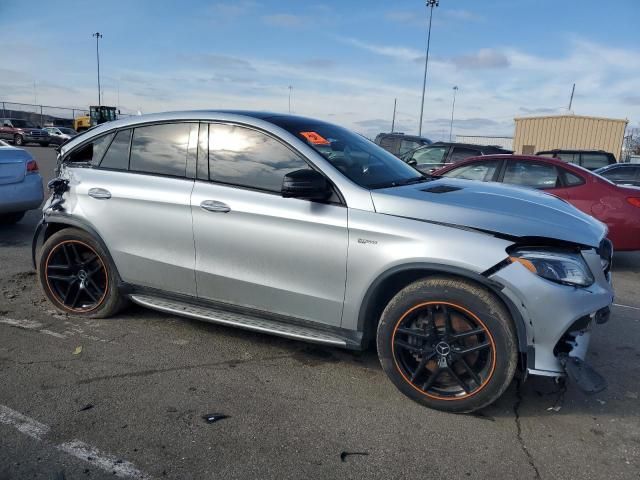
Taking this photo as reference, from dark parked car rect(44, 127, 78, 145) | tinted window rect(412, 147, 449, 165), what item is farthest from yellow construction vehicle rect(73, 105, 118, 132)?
tinted window rect(412, 147, 449, 165)

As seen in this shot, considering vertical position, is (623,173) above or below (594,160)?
below

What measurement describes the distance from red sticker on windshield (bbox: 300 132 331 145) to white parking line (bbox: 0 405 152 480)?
2.29 metres

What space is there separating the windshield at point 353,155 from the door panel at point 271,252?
0.42m

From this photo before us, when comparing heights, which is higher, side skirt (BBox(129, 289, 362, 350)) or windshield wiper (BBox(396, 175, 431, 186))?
windshield wiper (BBox(396, 175, 431, 186))

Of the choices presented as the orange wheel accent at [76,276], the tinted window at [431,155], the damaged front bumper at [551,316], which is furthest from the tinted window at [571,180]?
the orange wheel accent at [76,276]

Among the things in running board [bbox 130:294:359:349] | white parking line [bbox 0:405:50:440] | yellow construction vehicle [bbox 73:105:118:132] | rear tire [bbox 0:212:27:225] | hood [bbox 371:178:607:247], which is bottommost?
white parking line [bbox 0:405:50:440]

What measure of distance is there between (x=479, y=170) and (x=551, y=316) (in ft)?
17.6

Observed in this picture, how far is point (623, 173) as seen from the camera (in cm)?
1138

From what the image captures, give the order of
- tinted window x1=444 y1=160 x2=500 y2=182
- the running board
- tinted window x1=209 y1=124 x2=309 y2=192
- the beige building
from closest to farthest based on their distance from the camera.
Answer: the running board, tinted window x1=209 y1=124 x2=309 y2=192, tinted window x1=444 y1=160 x2=500 y2=182, the beige building

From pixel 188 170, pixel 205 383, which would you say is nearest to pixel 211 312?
pixel 205 383

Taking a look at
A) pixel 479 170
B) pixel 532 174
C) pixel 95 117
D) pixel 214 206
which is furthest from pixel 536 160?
pixel 95 117

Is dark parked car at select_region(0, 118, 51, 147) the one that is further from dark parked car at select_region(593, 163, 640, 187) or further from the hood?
the hood

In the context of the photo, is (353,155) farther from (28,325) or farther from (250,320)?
(28,325)

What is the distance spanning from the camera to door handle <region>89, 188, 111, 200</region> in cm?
410
